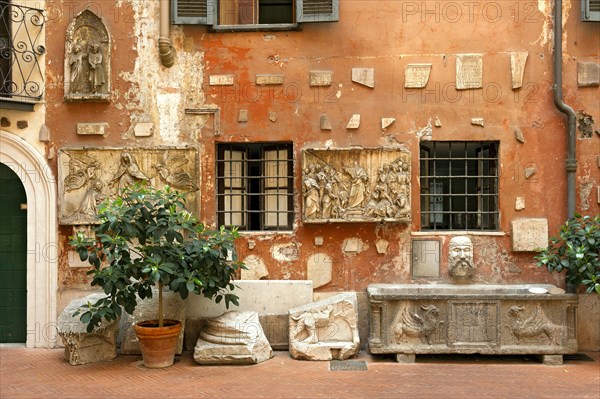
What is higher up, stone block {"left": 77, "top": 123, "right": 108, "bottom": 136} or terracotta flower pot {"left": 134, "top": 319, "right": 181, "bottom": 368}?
stone block {"left": 77, "top": 123, "right": 108, "bottom": 136}

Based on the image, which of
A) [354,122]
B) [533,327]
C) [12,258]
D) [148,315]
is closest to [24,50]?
[12,258]

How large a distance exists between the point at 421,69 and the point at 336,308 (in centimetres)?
356

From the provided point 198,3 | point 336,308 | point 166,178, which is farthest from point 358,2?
point 336,308

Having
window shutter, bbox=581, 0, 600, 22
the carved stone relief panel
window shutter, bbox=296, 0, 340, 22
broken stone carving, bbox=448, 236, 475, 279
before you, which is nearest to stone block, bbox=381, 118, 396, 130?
window shutter, bbox=296, 0, 340, 22

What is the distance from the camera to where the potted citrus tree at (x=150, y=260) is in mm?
7184

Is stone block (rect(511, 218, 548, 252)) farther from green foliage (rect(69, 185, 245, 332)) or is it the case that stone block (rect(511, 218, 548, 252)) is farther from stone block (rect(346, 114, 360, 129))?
green foliage (rect(69, 185, 245, 332))

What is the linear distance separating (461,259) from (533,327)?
126 cm

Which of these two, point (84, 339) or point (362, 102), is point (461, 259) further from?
point (84, 339)

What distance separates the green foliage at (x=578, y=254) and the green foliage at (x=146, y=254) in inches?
164

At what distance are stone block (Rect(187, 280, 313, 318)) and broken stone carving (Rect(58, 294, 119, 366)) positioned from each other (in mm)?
1128

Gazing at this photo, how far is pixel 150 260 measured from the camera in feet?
23.5

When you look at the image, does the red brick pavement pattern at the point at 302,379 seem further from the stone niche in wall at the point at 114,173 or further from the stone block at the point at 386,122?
the stone block at the point at 386,122

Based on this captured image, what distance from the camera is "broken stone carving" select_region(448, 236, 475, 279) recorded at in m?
8.20

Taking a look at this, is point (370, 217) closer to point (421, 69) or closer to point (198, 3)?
point (421, 69)
